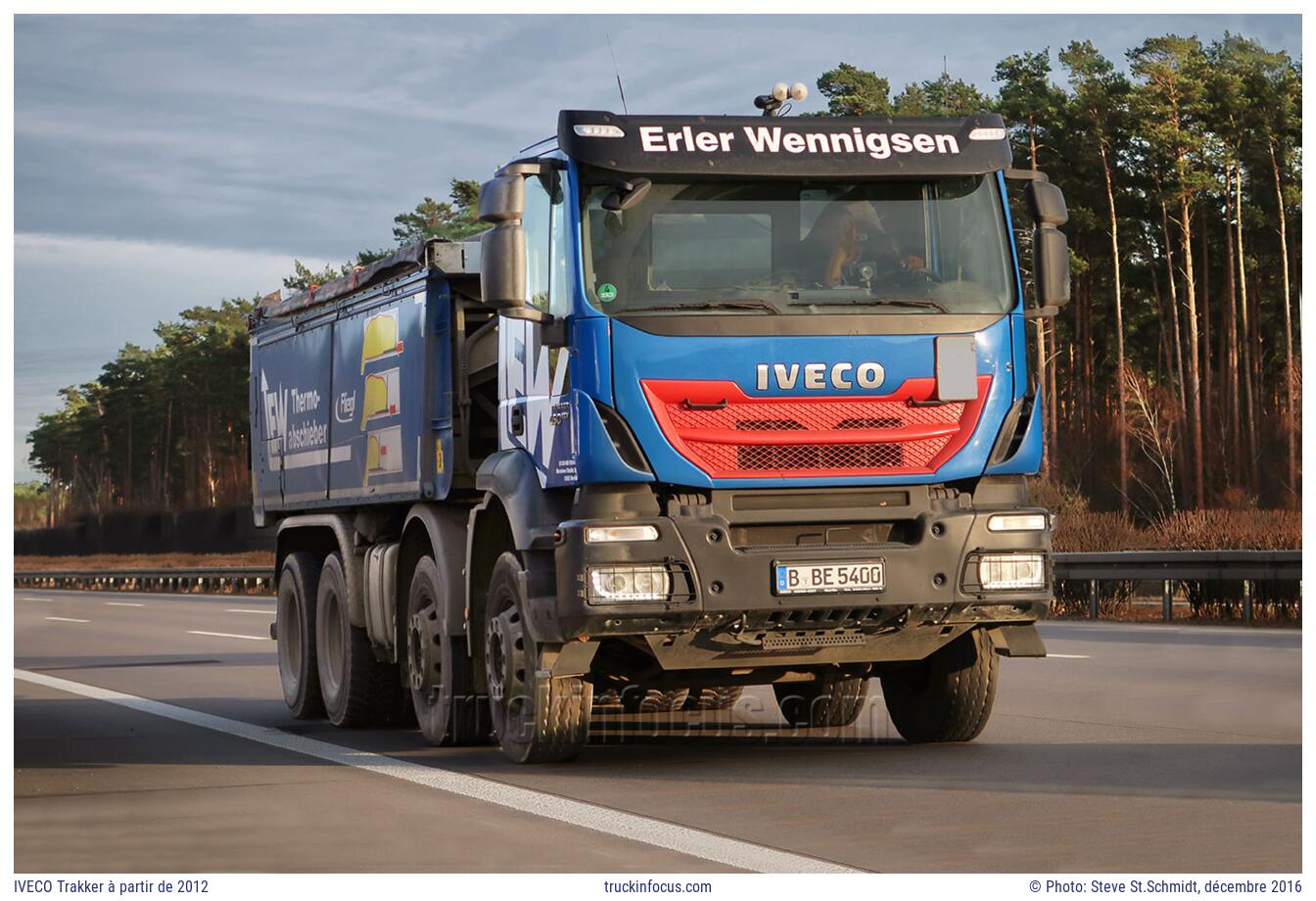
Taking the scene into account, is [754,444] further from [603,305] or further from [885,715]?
[885,715]

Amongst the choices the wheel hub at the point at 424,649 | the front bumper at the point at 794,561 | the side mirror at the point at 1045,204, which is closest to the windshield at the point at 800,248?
the side mirror at the point at 1045,204

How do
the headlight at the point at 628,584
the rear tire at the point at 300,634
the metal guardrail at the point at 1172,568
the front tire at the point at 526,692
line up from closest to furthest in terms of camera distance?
the headlight at the point at 628,584
the front tire at the point at 526,692
the rear tire at the point at 300,634
the metal guardrail at the point at 1172,568

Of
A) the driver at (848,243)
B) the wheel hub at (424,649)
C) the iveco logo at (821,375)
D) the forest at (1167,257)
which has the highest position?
the forest at (1167,257)

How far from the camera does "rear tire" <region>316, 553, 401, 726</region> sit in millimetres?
14180

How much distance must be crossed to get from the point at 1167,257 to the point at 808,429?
210 ft

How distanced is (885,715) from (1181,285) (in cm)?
6235

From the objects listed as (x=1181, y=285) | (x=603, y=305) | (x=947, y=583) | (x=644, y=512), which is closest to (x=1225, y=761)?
(x=947, y=583)

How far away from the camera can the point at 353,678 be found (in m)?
14.1

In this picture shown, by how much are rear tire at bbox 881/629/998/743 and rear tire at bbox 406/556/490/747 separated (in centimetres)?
233

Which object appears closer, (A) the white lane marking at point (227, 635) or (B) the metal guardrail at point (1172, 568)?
(B) the metal guardrail at point (1172, 568)

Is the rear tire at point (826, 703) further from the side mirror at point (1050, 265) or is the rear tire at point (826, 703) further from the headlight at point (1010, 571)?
the side mirror at point (1050, 265)

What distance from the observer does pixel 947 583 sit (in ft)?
35.3

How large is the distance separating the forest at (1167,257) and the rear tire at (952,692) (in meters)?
48.2

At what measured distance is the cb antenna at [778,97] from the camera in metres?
11.8
